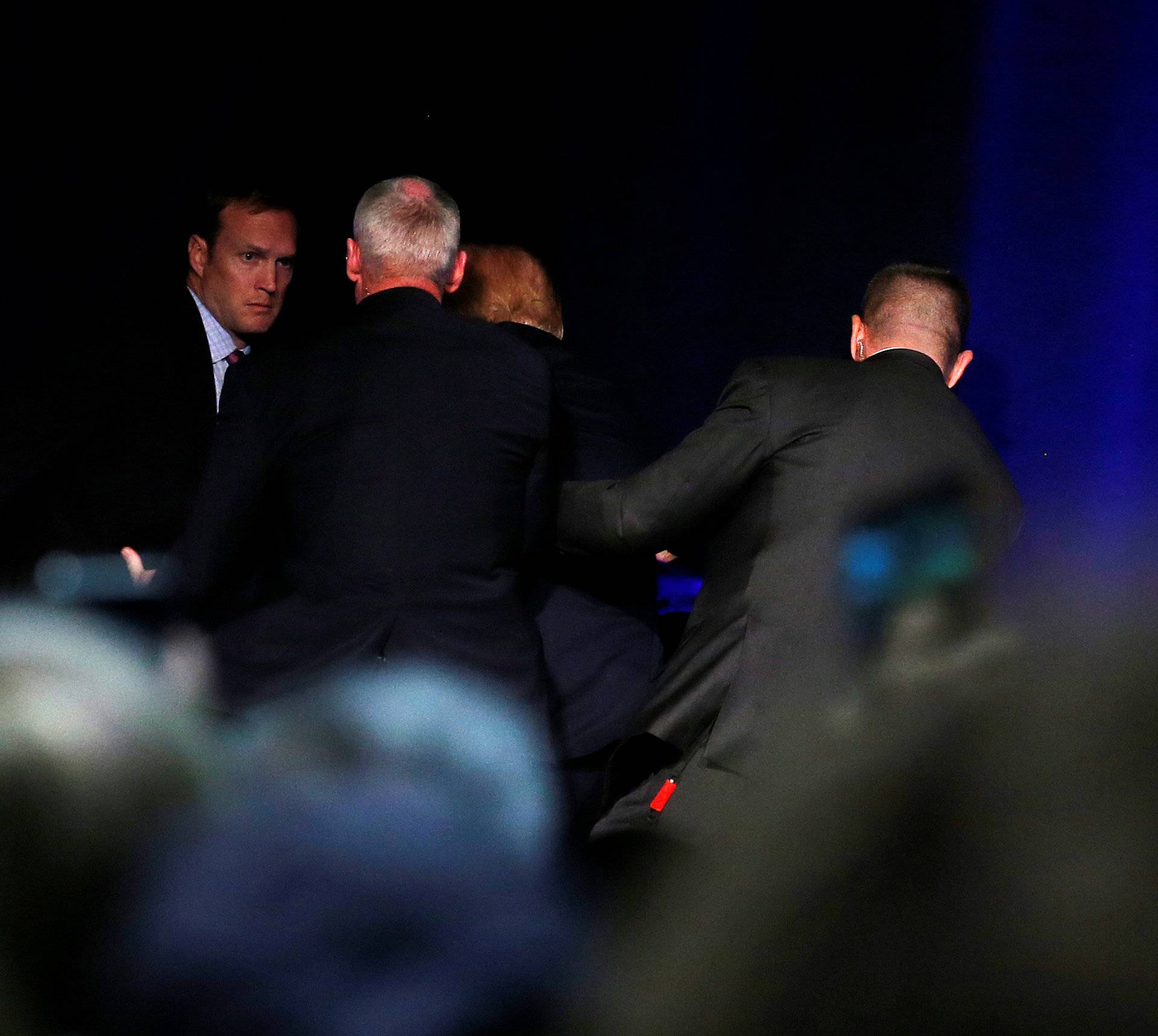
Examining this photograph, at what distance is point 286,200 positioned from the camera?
2.65m

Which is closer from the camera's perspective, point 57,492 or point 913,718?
point 913,718

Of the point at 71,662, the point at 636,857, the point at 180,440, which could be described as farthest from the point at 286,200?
the point at 636,857

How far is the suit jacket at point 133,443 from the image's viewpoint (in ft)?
7.06

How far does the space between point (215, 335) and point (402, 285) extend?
24.9 inches

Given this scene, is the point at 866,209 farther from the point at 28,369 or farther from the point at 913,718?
the point at 913,718

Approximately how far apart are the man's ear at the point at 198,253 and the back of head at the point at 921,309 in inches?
44.5

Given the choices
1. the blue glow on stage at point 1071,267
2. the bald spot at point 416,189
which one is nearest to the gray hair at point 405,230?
the bald spot at point 416,189

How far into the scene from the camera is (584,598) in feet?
7.09

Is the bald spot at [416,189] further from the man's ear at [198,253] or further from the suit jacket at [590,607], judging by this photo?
the man's ear at [198,253]

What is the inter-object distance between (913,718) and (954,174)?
5.54 ft

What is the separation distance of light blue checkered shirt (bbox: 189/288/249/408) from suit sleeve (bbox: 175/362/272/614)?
0.61m

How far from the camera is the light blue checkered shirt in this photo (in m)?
2.39

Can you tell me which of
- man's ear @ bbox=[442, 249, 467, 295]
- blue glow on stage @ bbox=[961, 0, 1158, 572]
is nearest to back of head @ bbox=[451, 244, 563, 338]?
man's ear @ bbox=[442, 249, 467, 295]

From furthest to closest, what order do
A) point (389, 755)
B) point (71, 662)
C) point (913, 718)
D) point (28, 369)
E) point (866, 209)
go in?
point (866, 209) < point (71, 662) < point (28, 369) < point (389, 755) < point (913, 718)
